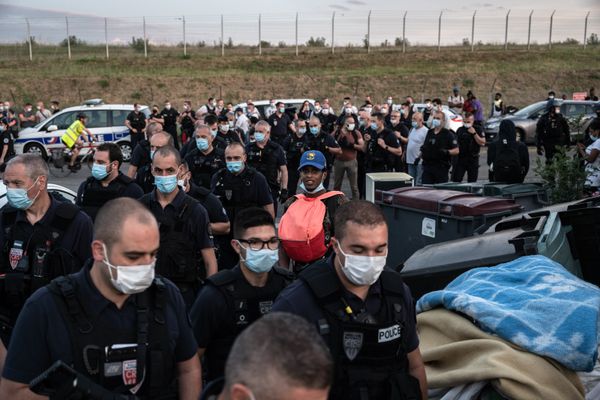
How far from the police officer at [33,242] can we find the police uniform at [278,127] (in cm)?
1643

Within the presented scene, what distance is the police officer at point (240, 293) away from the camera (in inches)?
148

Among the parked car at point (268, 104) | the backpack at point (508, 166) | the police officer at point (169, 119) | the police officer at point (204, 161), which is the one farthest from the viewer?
the parked car at point (268, 104)

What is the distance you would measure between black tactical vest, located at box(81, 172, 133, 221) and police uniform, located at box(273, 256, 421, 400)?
3.89 meters

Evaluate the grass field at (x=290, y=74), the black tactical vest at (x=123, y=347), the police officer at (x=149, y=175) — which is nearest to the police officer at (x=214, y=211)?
the police officer at (x=149, y=175)

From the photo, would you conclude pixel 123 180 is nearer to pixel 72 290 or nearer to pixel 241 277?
pixel 241 277

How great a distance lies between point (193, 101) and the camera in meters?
38.7

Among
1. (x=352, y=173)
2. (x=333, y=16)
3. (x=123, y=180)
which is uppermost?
(x=333, y=16)

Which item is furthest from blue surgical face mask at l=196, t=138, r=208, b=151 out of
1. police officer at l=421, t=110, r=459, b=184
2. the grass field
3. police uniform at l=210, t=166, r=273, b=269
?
the grass field

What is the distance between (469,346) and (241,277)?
1.25 m

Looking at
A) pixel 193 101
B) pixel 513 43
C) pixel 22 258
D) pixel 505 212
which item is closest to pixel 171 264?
pixel 22 258

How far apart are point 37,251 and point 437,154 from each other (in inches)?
322

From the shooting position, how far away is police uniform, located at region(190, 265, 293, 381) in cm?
373

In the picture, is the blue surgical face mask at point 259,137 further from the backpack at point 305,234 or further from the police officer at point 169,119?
the police officer at point 169,119

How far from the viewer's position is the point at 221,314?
12.3 ft
